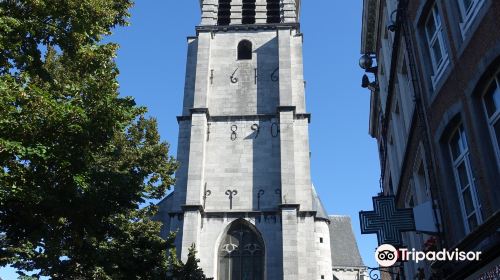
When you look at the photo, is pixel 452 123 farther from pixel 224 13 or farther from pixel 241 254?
pixel 224 13

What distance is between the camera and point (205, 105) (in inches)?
1085

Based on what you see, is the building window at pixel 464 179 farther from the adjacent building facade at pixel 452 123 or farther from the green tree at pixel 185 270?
the green tree at pixel 185 270

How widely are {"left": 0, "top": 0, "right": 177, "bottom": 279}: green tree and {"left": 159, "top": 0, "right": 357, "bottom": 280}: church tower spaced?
482 inches

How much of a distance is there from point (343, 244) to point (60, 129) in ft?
124

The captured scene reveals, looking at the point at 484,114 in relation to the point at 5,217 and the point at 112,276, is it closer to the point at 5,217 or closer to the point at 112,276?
the point at 5,217

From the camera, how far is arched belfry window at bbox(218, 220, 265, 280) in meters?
23.8

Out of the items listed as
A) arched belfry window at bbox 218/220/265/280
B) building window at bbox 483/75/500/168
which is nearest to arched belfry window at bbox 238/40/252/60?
arched belfry window at bbox 218/220/265/280

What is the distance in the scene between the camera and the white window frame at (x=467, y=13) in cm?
766

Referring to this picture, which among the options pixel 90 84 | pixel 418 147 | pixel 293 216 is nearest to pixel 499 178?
pixel 418 147

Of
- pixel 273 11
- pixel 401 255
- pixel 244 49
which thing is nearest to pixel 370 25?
pixel 401 255

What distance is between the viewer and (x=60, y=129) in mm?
8625

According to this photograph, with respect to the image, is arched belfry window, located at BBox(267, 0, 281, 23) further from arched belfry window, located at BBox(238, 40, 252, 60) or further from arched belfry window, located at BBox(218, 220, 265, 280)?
arched belfry window, located at BBox(218, 220, 265, 280)

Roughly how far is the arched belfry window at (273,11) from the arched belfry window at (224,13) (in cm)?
246

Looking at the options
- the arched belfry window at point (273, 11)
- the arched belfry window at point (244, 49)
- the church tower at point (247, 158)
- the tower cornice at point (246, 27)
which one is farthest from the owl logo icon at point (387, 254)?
the arched belfry window at point (273, 11)
